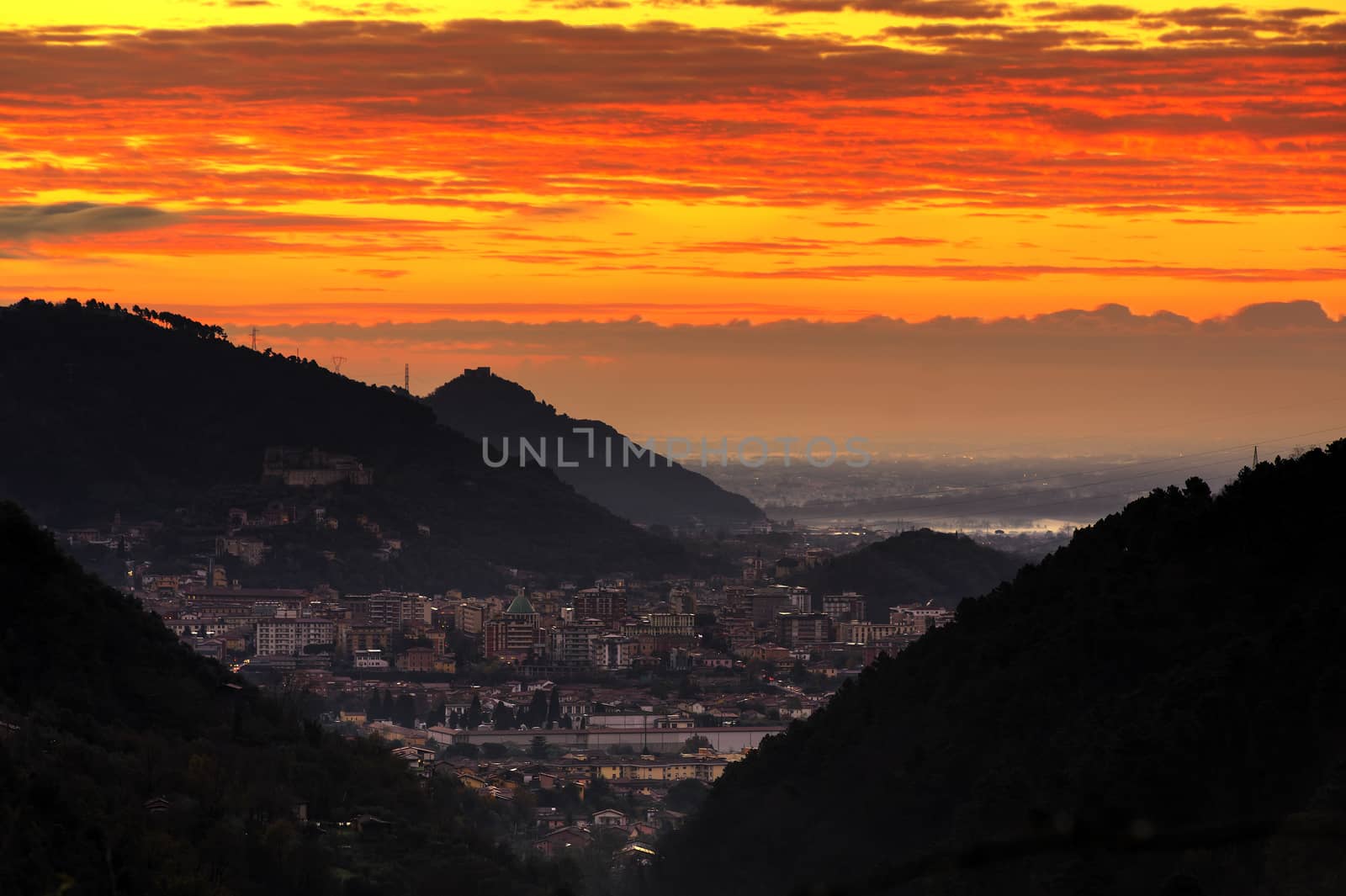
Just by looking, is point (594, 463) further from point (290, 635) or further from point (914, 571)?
point (290, 635)

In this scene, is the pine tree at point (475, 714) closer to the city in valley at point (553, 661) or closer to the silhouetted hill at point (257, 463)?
the city in valley at point (553, 661)

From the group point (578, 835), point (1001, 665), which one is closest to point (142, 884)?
point (1001, 665)

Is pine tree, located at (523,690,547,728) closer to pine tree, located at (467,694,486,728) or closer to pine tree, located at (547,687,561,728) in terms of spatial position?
pine tree, located at (547,687,561,728)

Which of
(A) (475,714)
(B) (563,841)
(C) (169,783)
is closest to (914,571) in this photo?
(A) (475,714)

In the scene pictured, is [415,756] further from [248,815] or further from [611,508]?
[611,508]

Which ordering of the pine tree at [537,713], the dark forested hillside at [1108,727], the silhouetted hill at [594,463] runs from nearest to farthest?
the dark forested hillside at [1108,727]
the pine tree at [537,713]
the silhouetted hill at [594,463]

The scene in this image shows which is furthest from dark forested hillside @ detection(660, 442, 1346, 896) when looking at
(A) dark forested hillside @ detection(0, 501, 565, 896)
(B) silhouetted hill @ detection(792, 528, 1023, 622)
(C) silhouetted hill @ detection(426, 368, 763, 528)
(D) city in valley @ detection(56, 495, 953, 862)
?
(C) silhouetted hill @ detection(426, 368, 763, 528)

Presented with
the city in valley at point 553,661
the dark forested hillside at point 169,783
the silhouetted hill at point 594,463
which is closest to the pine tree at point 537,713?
the city in valley at point 553,661
